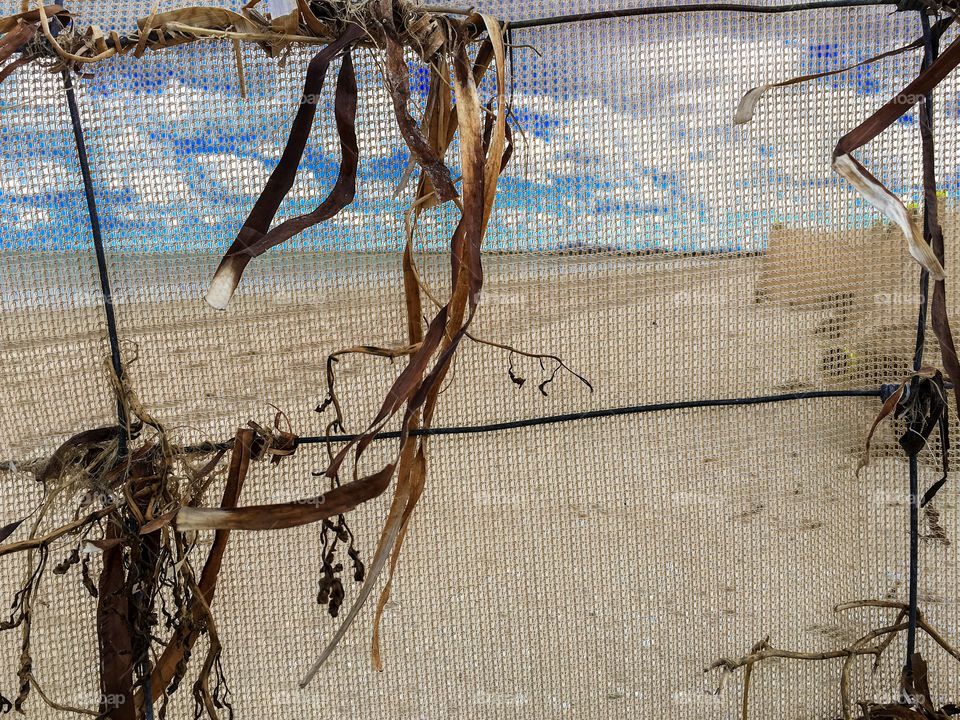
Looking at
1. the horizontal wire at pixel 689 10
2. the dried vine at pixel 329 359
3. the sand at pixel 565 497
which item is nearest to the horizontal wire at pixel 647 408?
the sand at pixel 565 497

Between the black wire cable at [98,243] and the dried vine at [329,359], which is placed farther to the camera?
the black wire cable at [98,243]

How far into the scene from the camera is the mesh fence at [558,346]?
715 mm

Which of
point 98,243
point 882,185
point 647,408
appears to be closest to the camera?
point 882,185

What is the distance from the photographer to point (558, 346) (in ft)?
2.58

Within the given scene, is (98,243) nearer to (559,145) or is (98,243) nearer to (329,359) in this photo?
(329,359)

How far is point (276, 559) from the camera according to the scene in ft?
2.59

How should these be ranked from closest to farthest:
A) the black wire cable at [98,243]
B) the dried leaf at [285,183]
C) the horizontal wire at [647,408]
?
1. the dried leaf at [285,183]
2. the black wire cable at [98,243]
3. the horizontal wire at [647,408]

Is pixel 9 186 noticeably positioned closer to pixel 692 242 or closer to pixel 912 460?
pixel 692 242

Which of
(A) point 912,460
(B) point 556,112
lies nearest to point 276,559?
(B) point 556,112

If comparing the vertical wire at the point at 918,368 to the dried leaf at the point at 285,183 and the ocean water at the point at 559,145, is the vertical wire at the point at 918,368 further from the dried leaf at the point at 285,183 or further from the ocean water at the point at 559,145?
the dried leaf at the point at 285,183

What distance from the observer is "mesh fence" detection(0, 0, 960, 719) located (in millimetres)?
715

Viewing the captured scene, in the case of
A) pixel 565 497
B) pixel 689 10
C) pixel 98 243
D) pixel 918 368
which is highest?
pixel 689 10

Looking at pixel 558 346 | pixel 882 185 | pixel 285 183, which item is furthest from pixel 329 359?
pixel 882 185

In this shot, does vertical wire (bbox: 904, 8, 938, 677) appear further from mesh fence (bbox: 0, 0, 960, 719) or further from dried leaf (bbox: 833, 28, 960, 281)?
dried leaf (bbox: 833, 28, 960, 281)
